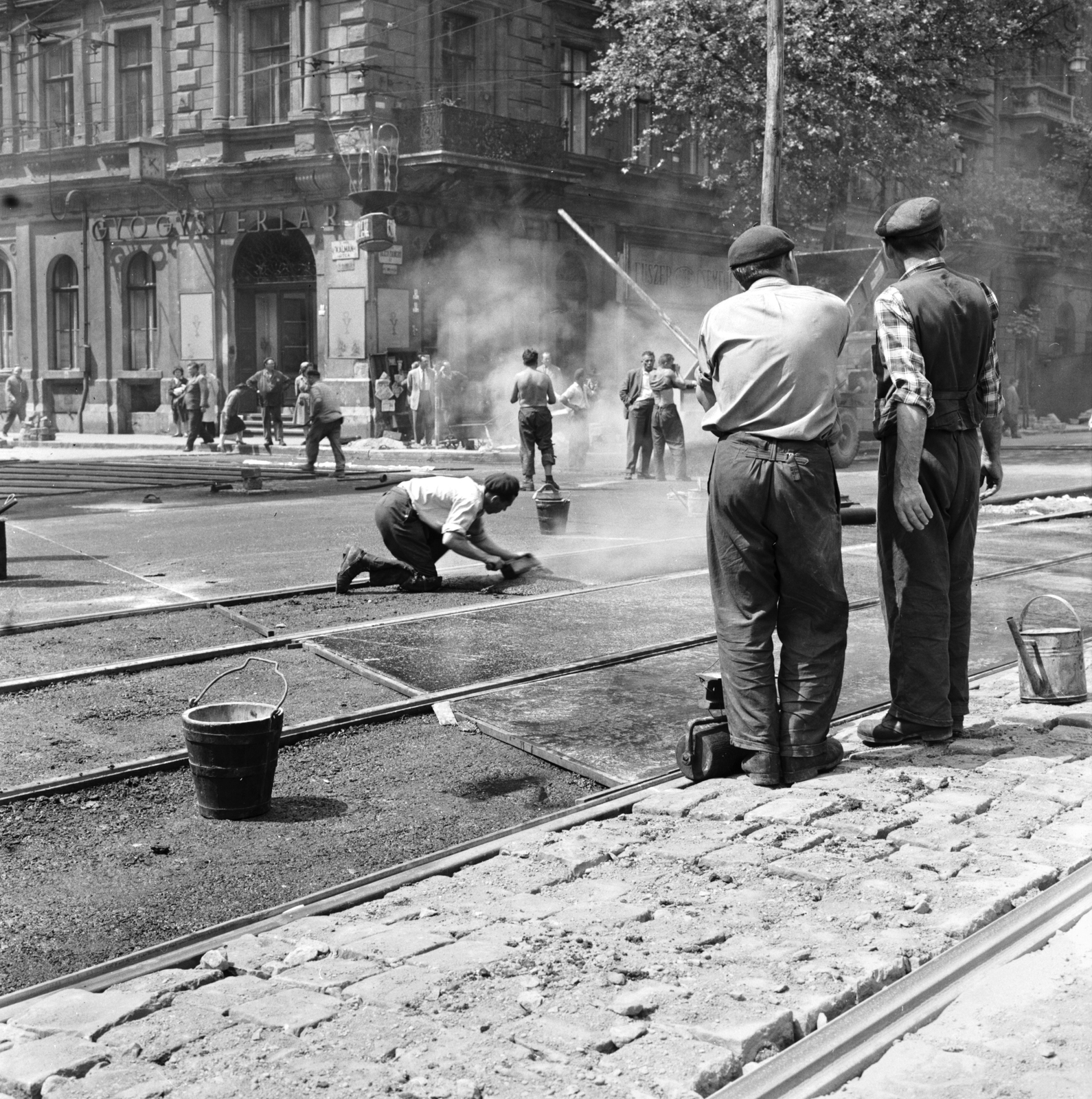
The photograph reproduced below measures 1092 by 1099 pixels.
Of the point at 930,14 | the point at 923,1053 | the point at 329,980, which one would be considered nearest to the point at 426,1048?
the point at 329,980

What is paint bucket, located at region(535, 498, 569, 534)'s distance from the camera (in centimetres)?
1270

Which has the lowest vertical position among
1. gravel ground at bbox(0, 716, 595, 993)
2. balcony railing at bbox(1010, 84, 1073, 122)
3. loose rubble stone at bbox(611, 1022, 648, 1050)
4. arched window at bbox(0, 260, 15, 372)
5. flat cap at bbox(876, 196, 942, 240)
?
gravel ground at bbox(0, 716, 595, 993)

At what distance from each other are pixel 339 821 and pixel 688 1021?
6.65ft

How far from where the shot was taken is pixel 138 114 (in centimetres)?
3152

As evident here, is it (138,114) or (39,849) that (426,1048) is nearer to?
(39,849)

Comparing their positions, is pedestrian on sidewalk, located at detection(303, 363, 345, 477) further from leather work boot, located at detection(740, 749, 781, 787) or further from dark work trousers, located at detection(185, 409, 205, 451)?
leather work boot, located at detection(740, 749, 781, 787)

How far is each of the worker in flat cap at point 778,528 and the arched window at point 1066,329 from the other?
4648 cm

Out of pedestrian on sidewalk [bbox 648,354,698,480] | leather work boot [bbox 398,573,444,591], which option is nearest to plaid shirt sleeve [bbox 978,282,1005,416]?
leather work boot [bbox 398,573,444,591]

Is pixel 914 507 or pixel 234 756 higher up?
pixel 914 507

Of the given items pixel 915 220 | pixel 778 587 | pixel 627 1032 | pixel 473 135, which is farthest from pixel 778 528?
pixel 473 135

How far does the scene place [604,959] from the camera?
3.41 metres

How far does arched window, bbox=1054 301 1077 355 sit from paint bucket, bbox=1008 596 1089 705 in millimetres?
45136

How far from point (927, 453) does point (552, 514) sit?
7707mm

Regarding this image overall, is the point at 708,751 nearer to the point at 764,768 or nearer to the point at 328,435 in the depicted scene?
the point at 764,768
